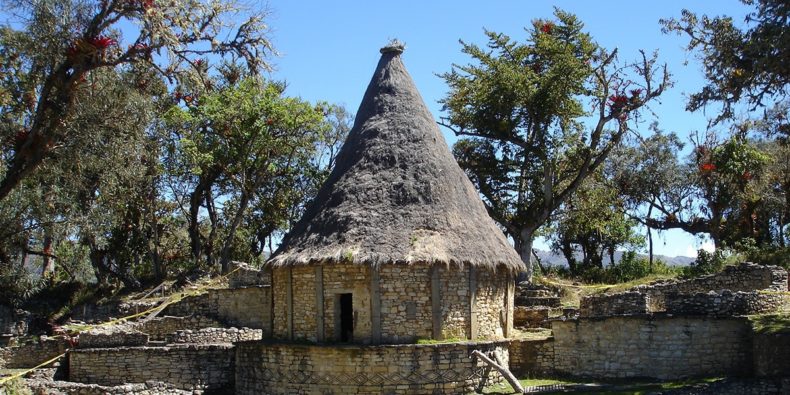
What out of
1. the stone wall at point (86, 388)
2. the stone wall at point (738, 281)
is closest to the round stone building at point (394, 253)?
the stone wall at point (86, 388)

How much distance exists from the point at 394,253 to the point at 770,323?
8.60 m

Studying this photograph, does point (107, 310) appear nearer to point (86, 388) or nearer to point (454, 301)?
point (86, 388)

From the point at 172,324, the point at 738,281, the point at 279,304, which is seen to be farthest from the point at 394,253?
the point at 738,281

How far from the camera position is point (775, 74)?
56.0 feet

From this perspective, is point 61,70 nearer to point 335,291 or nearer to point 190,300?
point 335,291

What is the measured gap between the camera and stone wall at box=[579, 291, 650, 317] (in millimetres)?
19891

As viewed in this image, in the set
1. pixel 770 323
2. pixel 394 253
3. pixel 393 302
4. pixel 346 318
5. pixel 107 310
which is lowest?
pixel 770 323

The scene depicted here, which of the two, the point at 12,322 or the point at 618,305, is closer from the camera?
the point at 618,305

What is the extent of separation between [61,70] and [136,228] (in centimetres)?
1971

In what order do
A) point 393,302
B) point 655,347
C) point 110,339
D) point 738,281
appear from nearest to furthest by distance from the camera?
point 655,347, point 393,302, point 110,339, point 738,281

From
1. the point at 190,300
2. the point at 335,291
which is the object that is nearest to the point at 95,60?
the point at 335,291

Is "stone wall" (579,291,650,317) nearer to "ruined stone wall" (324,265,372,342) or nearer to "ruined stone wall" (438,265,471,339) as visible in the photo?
"ruined stone wall" (438,265,471,339)

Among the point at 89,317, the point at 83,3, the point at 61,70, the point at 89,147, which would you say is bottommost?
the point at 89,317

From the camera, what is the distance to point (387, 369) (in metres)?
19.0
